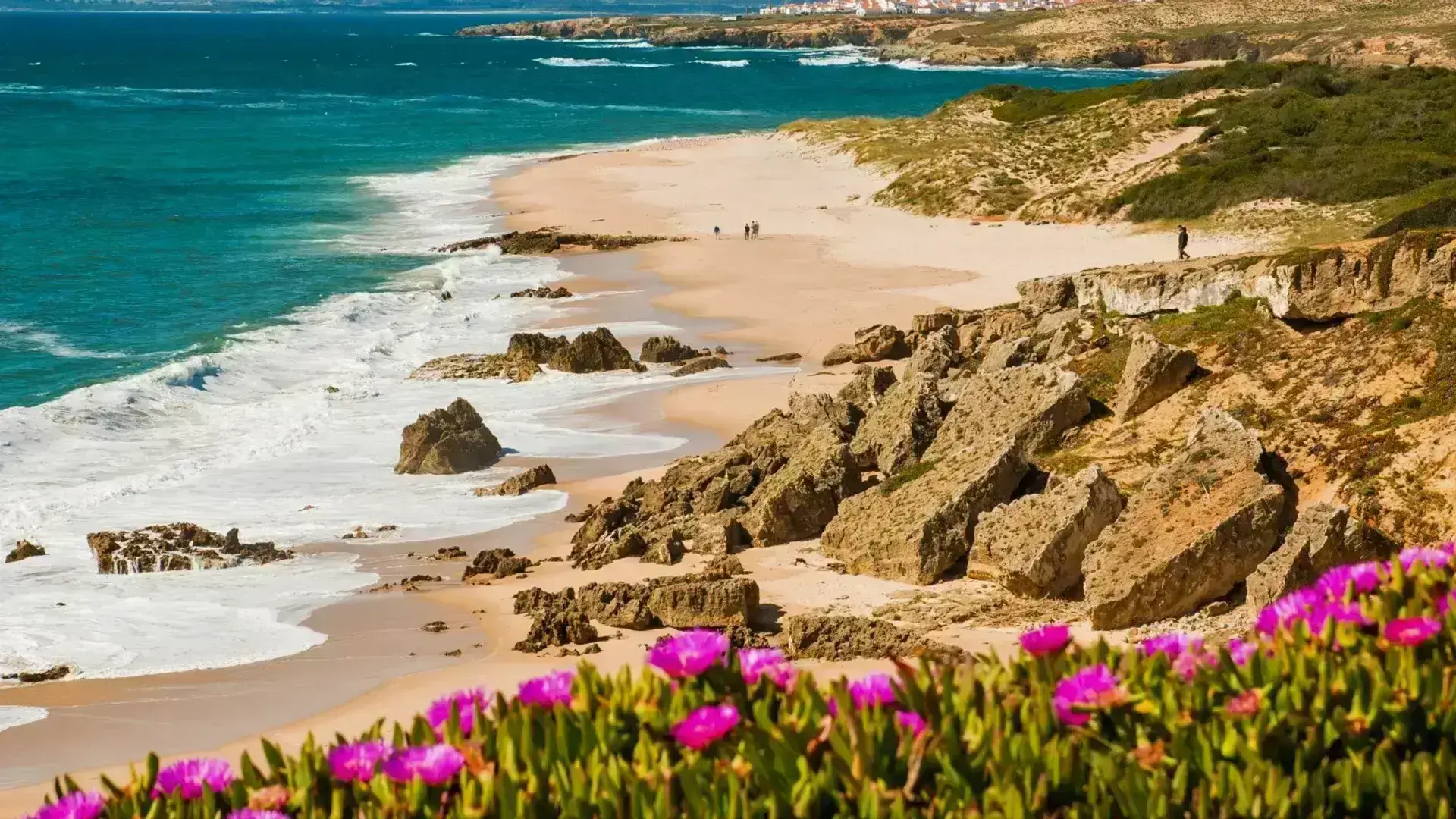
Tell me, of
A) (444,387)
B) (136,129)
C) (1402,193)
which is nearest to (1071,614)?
(444,387)

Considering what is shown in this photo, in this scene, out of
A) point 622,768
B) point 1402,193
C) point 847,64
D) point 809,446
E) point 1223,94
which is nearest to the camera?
point 622,768

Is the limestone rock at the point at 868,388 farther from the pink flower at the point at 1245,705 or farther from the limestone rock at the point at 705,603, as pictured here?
the pink flower at the point at 1245,705

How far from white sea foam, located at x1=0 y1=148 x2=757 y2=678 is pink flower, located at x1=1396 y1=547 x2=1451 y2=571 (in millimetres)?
10337

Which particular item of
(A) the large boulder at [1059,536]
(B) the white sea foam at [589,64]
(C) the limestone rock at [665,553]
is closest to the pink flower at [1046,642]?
(A) the large boulder at [1059,536]

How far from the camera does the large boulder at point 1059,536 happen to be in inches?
488

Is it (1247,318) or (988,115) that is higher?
(988,115)

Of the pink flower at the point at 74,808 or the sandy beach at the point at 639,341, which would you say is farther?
the sandy beach at the point at 639,341

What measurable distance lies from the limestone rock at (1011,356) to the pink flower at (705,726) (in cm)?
1303

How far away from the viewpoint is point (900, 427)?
16453mm

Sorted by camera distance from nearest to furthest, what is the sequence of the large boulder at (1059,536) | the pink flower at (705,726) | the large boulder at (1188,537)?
the pink flower at (705,726), the large boulder at (1188,537), the large boulder at (1059,536)

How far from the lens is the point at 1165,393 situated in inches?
590

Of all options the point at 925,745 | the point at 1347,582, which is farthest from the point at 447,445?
the point at 925,745

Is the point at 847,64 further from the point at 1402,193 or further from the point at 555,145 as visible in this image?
the point at 1402,193

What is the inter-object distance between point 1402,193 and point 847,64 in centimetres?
10651
